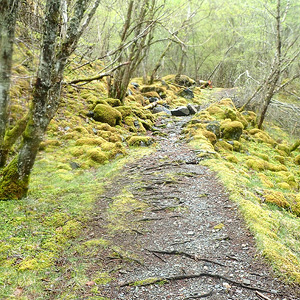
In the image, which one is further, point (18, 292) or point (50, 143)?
point (50, 143)

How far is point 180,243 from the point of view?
5.22 m

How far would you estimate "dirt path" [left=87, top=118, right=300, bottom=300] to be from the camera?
3984mm

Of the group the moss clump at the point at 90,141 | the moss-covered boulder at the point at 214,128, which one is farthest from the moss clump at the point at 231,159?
the moss clump at the point at 90,141

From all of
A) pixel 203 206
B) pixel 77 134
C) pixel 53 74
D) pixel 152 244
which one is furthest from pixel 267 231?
pixel 77 134

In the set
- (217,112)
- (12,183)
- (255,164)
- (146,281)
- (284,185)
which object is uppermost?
(217,112)

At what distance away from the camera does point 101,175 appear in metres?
9.14

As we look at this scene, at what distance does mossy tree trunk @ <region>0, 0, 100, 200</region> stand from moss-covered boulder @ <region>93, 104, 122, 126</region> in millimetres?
7548

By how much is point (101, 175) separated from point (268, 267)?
6.16m

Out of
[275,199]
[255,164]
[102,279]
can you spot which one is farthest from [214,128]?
[102,279]

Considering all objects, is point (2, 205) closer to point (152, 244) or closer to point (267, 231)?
point (152, 244)

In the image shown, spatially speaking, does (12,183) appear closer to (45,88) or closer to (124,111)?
(45,88)

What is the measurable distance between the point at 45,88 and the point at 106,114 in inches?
342

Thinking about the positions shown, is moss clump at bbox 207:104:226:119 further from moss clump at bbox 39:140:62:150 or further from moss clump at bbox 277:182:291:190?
moss clump at bbox 39:140:62:150

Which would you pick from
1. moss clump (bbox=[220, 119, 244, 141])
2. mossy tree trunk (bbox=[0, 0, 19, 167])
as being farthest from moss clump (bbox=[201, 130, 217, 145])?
mossy tree trunk (bbox=[0, 0, 19, 167])
